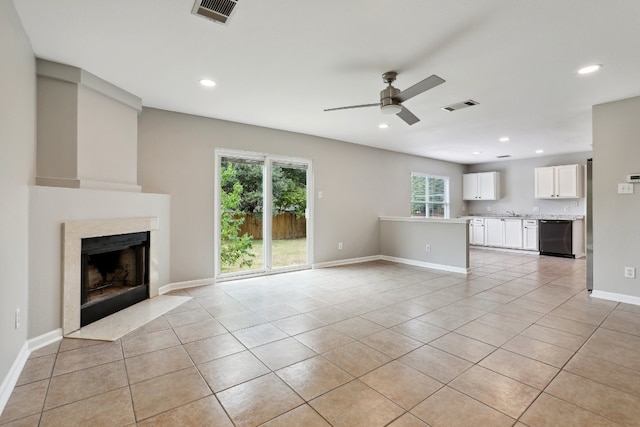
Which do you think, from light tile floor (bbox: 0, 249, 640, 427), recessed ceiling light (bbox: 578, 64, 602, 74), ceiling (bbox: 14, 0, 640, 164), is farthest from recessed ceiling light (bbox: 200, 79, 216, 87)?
recessed ceiling light (bbox: 578, 64, 602, 74)

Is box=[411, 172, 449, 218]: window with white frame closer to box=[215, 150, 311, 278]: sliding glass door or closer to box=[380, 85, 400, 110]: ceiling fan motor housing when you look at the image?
box=[215, 150, 311, 278]: sliding glass door

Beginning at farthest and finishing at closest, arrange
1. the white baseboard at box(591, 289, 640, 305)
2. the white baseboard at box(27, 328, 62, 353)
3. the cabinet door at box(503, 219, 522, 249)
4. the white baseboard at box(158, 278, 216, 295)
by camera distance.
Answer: the cabinet door at box(503, 219, 522, 249)
the white baseboard at box(158, 278, 216, 295)
the white baseboard at box(591, 289, 640, 305)
the white baseboard at box(27, 328, 62, 353)

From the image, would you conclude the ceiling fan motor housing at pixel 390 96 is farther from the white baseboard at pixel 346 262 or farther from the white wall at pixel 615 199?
the white baseboard at pixel 346 262

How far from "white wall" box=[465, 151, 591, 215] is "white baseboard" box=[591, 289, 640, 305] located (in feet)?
14.4

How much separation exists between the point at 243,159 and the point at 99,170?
6.73ft

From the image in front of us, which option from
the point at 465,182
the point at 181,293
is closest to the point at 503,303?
the point at 181,293

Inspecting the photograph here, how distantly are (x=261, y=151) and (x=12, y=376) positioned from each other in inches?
150

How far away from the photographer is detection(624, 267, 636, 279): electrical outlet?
364 centimetres

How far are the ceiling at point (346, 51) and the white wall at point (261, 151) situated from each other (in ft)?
1.32

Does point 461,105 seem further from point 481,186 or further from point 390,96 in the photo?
point 481,186

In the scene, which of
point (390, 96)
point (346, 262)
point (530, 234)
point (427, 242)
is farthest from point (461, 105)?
point (530, 234)

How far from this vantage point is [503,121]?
4742 mm

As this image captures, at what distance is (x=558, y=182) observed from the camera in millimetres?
7336

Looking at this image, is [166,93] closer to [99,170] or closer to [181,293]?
[99,170]
